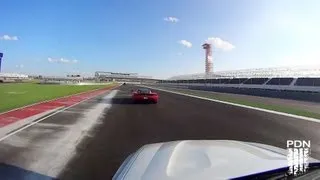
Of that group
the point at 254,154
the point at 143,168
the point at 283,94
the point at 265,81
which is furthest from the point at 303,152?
the point at 265,81

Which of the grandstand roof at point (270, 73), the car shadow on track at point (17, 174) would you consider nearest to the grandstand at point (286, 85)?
the grandstand roof at point (270, 73)

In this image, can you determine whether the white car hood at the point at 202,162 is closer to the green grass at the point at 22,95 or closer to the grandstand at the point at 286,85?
the green grass at the point at 22,95

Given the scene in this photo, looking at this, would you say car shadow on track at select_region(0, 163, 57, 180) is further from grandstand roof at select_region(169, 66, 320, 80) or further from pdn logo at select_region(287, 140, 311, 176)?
grandstand roof at select_region(169, 66, 320, 80)

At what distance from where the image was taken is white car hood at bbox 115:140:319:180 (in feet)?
9.89

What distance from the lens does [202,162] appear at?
10.7ft

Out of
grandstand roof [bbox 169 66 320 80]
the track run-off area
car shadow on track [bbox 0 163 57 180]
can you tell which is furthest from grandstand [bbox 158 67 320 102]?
car shadow on track [bbox 0 163 57 180]

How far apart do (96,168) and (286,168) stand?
6064 mm

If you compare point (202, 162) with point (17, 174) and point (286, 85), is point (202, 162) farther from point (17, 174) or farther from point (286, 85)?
point (286, 85)

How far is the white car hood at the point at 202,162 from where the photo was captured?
3.02 metres

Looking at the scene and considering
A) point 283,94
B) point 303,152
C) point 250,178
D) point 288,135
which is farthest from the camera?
point 283,94

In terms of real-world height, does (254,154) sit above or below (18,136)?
above

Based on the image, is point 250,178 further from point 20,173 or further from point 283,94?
point 283,94

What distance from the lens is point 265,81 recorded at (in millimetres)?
60594

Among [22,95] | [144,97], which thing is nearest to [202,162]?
[144,97]
